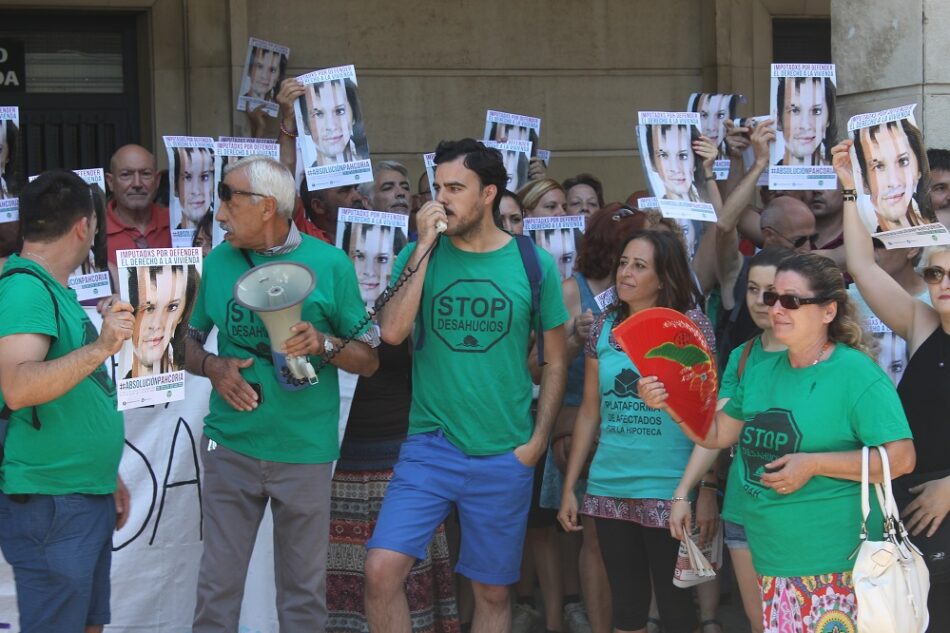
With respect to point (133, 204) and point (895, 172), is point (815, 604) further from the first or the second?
point (133, 204)

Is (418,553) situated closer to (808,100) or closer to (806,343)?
(806,343)

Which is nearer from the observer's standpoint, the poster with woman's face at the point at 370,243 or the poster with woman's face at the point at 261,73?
the poster with woman's face at the point at 370,243

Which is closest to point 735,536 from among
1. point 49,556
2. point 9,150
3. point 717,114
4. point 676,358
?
point 676,358

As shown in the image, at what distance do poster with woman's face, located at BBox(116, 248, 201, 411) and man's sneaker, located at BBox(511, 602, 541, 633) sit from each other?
92.5 inches

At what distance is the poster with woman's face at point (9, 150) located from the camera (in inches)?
244

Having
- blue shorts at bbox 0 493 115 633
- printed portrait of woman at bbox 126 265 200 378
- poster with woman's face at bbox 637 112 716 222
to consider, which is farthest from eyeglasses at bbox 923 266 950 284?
blue shorts at bbox 0 493 115 633

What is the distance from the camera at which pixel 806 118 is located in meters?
6.19

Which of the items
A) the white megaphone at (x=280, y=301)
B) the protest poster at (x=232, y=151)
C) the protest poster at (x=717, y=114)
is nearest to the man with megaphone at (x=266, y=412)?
the white megaphone at (x=280, y=301)

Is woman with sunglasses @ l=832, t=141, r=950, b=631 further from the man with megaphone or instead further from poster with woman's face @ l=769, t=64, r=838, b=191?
the man with megaphone

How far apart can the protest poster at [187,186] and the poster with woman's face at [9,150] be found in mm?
677

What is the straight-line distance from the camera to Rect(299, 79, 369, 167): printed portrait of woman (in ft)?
20.2

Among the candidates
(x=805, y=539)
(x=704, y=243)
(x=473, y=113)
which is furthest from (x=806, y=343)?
(x=473, y=113)

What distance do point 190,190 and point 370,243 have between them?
1.05 m

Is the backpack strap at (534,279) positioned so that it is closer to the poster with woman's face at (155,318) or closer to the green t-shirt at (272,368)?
the green t-shirt at (272,368)
